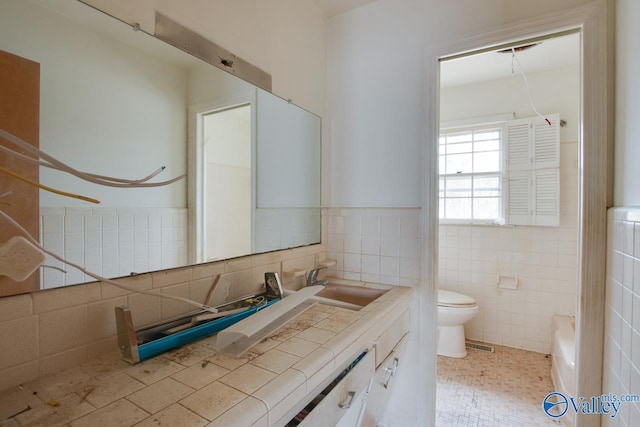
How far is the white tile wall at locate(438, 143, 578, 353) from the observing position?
254 cm

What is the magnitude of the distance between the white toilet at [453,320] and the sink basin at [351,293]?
1.25m

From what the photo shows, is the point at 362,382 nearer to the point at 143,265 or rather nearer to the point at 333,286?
the point at 333,286

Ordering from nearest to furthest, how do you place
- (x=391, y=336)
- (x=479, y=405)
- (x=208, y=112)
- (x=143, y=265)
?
(x=143, y=265), (x=208, y=112), (x=391, y=336), (x=479, y=405)

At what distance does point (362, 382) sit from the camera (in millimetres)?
985

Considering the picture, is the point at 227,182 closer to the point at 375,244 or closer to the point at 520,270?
the point at 375,244

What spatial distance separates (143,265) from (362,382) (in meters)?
0.78

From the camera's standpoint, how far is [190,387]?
2.10 ft

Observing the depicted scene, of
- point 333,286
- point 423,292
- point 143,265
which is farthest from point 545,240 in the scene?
point 143,265

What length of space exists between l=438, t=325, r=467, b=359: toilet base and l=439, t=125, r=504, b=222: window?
1.01 meters

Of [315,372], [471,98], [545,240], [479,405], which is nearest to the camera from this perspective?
[315,372]

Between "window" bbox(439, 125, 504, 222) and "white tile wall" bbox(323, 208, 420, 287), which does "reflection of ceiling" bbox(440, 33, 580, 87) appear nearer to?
"window" bbox(439, 125, 504, 222)

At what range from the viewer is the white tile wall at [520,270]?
2.54 meters
